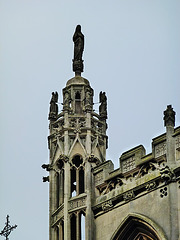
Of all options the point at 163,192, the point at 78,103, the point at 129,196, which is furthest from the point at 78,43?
the point at 163,192

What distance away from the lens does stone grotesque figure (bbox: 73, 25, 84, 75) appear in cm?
4291

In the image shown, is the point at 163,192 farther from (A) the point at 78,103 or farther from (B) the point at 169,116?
(A) the point at 78,103

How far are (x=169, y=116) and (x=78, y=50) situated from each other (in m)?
6.75

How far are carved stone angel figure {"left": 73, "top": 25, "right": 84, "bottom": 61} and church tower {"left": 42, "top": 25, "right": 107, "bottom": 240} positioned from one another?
1.07 meters

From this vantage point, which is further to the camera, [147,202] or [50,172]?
[50,172]

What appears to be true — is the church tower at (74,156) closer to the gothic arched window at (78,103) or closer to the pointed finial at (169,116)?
the gothic arched window at (78,103)

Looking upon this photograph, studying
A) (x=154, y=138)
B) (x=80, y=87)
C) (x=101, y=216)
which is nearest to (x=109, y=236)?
(x=101, y=216)

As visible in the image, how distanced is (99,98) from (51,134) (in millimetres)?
2390

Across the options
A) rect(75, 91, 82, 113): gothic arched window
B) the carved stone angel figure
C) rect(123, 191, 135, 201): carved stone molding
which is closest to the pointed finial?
rect(123, 191, 135, 201): carved stone molding

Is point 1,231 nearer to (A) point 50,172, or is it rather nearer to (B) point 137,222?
(A) point 50,172

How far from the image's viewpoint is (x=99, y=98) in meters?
42.6

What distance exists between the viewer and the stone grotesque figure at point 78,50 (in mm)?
42906

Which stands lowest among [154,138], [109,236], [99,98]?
[109,236]

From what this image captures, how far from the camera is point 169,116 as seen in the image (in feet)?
124
